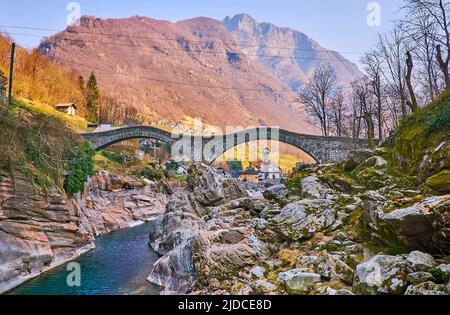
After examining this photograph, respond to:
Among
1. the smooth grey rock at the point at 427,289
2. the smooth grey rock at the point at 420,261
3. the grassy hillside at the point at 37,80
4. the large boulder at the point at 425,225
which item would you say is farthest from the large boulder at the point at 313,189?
the grassy hillside at the point at 37,80

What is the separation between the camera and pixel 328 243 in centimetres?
1295

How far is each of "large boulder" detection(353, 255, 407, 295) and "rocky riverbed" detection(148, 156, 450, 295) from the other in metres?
0.02

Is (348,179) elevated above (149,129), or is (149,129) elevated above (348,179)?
(149,129)

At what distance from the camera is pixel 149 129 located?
54.2 metres

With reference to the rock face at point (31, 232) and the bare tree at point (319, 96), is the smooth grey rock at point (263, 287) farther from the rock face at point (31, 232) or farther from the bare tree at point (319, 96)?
the bare tree at point (319, 96)

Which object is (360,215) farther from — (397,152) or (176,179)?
(176,179)

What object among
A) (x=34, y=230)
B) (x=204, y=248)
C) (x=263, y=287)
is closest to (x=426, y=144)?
(x=263, y=287)

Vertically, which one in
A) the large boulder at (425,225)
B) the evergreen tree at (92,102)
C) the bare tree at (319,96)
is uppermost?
the evergreen tree at (92,102)

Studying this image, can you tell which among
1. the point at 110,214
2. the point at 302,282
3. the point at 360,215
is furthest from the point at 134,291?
the point at 110,214

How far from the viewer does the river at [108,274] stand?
16484 millimetres

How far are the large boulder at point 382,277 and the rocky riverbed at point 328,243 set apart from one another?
2 cm

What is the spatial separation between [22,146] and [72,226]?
6.27m
